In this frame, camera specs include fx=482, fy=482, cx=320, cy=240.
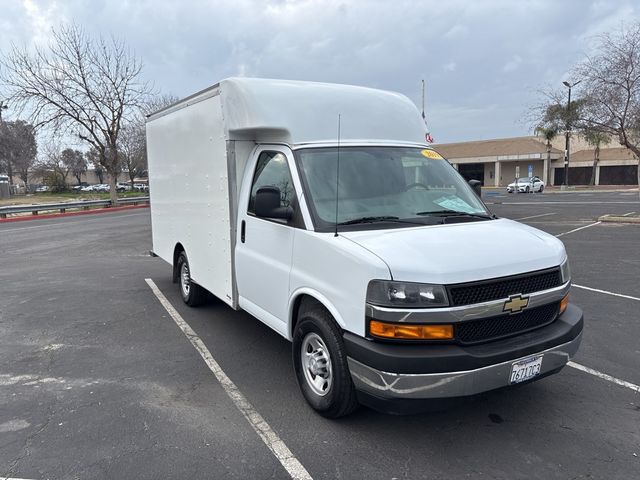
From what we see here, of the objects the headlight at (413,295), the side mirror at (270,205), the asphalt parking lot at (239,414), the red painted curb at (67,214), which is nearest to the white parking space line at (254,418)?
the asphalt parking lot at (239,414)

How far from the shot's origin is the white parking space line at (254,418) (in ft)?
10.3

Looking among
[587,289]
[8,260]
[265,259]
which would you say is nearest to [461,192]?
[265,259]

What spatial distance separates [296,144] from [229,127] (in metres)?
0.91

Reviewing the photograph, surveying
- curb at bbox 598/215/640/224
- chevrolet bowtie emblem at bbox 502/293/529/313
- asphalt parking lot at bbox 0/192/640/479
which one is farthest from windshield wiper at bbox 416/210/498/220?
curb at bbox 598/215/640/224

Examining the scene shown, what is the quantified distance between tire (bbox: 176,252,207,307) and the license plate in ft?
15.0

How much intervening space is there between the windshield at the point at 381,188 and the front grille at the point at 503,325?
3.04 feet

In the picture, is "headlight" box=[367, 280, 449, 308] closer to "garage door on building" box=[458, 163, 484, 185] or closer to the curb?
the curb

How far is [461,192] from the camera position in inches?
176

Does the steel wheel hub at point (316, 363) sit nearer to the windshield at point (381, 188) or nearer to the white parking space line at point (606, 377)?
the windshield at point (381, 188)

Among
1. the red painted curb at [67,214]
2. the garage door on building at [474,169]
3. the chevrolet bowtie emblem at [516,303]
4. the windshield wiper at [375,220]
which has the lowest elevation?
the red painted curb at [67,214]

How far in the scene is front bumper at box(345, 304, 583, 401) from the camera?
298 centimetres

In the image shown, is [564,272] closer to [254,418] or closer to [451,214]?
[451,214]

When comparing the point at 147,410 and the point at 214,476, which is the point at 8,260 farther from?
the point at 214,476

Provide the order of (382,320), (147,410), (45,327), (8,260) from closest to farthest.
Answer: (382,320) → (147,410) → (45,327) → (8,260)
